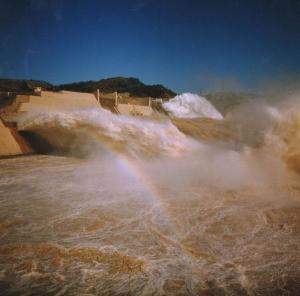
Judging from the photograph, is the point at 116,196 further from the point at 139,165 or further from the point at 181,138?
the point at 181,138

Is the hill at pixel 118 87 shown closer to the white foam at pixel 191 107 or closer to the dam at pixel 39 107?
the dam at pixel 39 107

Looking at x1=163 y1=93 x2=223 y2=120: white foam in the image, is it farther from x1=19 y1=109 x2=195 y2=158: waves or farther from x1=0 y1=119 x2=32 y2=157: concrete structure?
x1=0 y1=119 x2=32 y2=157: concrete structure

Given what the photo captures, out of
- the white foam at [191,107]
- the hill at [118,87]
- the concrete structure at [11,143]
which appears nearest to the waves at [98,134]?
the concrete structure at [11,143]

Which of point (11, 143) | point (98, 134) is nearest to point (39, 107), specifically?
point (11, 143)

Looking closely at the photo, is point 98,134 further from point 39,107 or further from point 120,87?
point 120,87

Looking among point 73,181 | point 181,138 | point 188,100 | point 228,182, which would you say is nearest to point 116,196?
point 73,181

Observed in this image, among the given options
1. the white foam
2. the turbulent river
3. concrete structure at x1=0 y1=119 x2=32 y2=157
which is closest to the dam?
concrete structure at x1=0 y1=119 x2=32 y2=157
